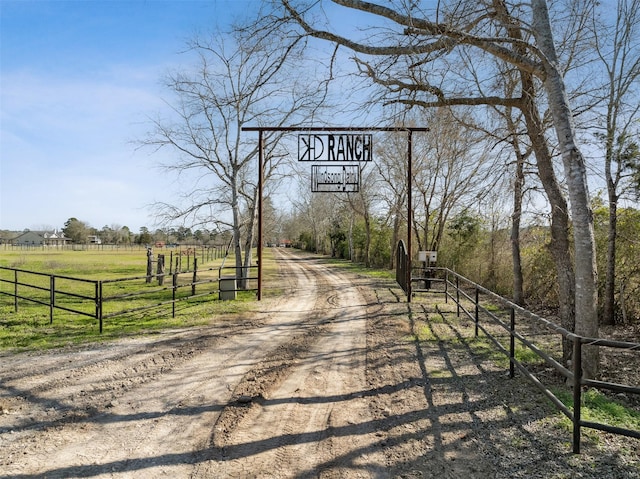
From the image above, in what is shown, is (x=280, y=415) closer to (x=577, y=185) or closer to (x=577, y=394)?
(x=577, y=394)

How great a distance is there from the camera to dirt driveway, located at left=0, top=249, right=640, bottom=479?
3.02m

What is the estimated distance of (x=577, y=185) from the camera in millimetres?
4492

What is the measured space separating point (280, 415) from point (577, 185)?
4.14m

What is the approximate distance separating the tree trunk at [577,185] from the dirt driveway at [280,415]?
113 centimetres

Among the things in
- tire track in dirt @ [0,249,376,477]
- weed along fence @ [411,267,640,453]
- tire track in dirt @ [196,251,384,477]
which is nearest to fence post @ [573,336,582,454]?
weed along fence @ [411,267,640,453]

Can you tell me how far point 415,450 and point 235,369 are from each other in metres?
2.82

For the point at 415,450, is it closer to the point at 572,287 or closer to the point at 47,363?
the point at 572,287

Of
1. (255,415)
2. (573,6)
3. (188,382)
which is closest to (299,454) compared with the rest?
(255,415)

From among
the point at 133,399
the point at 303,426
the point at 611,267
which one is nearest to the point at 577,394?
the point at 303,426

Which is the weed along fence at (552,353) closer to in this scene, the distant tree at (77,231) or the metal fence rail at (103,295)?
the metal fence rail at (103,295)

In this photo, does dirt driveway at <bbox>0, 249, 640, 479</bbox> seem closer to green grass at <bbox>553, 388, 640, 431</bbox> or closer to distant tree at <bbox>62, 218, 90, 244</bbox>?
green grass at <bbox>553, 388, 640, 431</bbox>

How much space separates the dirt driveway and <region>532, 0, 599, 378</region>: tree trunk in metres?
1.13

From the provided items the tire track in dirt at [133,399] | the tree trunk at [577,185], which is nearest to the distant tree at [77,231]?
the tire track in dirt at [133,399]

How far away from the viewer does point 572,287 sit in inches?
207
